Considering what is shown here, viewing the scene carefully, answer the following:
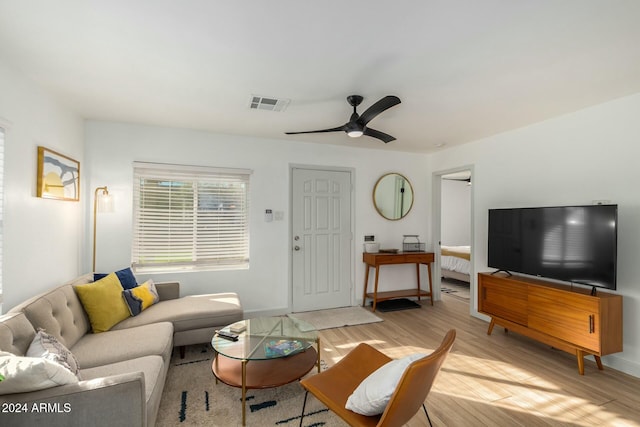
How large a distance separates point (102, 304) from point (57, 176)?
1264mm

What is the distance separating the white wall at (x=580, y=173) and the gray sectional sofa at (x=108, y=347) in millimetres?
3497

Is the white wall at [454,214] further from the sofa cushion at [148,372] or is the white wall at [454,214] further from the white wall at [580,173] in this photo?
the sofa cushion at [148,372]

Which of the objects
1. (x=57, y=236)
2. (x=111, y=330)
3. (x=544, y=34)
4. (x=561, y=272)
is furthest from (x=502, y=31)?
(x=57, y=236)

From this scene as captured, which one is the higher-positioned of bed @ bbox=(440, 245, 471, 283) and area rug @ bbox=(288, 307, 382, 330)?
bed @ bbox=(440, 245, 471, 283)

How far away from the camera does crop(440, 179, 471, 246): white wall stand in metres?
7.74

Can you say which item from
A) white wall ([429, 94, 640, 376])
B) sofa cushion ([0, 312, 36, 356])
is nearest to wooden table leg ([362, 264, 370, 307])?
white wall ([429, 94, 640, 376])

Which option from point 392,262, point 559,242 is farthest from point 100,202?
point 559,242

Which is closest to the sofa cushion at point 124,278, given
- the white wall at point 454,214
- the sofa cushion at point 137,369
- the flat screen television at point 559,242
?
the sofa cushion at point 137,369

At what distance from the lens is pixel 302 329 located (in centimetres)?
263

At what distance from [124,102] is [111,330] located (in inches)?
81.8

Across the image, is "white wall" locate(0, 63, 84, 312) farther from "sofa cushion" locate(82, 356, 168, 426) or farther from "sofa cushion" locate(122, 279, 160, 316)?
"sofa cushion" locate(82, 356, 168, 426)

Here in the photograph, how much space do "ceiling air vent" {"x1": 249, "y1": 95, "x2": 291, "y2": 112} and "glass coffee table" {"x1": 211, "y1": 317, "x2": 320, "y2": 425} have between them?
2.07 metres

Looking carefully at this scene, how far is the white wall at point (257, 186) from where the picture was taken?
346 centimetres

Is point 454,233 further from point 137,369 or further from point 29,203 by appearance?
point 29,203
